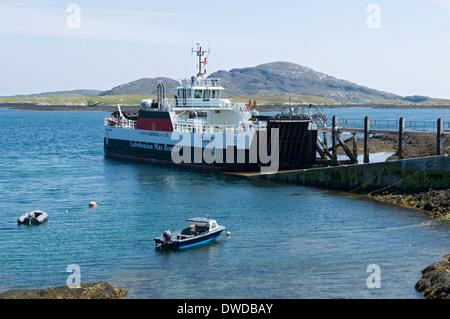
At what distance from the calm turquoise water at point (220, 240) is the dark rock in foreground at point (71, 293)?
37.6 inches

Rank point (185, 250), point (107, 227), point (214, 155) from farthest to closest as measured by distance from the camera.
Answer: point (214, 155)
point (107, 227)
point (185, 250)

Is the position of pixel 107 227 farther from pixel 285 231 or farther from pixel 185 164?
pixel 185 164

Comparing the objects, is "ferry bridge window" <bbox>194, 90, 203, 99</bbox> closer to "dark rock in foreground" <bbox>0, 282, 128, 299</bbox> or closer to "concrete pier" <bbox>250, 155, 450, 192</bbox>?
"concrete pier" <bbox>250, 155, 450, 192</bbox>

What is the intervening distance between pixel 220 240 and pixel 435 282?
11750 millimetres

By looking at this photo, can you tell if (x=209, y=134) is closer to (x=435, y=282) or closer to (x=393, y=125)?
(x=393, y=125)

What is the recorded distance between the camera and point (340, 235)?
99.2ft

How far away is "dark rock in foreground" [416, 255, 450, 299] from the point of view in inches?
798
